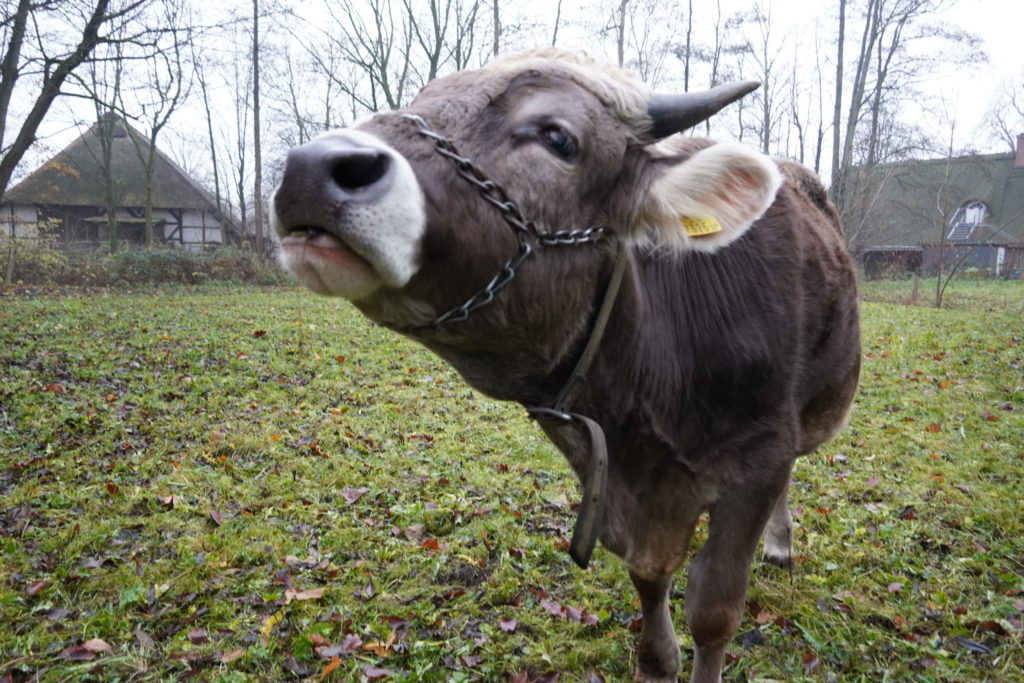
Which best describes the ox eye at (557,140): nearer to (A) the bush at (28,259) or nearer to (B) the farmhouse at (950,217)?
(A) the bush at (28,259)

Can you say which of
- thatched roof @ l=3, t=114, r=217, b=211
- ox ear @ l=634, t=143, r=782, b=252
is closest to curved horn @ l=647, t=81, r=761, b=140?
ox ear @ l=634, t=143, r=782, b=252

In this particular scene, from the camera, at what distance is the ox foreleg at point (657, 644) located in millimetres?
2893

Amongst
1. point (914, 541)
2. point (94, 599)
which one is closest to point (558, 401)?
point (94, 599)

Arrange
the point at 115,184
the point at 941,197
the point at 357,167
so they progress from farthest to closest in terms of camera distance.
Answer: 1. the point at 115,184
2. the point at 941,197
3. the point at 357,167

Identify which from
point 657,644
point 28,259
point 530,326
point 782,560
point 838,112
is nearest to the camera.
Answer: point 530,326

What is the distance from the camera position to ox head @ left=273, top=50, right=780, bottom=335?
1.47 metres

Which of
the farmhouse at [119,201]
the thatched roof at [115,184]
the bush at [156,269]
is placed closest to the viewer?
the bush at [156,269]

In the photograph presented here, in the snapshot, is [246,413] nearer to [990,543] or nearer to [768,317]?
[768,317]

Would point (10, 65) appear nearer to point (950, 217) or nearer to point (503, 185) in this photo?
point (503, 185)

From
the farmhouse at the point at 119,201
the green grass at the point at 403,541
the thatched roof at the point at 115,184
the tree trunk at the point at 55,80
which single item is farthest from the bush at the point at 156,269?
the green grass at the point at 403,541

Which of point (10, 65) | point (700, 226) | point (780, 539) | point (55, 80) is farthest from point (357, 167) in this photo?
point (10, 65)

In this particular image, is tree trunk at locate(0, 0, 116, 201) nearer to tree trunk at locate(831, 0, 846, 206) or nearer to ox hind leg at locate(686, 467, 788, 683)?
ox hind leg at locate(686, 467, 788, 683)

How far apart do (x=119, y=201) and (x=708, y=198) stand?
37743mm

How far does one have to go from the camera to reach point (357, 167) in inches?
57.0
